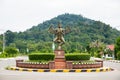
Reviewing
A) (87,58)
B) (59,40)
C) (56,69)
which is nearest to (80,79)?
(56,69)

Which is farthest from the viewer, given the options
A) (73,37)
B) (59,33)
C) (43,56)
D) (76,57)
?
(73,37)

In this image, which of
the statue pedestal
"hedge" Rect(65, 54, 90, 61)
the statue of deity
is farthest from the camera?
"hedge" Rect(65, 54, 90, 61)

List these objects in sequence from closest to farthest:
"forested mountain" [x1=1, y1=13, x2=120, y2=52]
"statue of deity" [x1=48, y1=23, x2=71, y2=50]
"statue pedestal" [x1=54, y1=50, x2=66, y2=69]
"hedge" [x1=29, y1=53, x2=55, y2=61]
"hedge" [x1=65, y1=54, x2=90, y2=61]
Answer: "statue pedestal" [x1=54, y1=50, x2=66, y2=69] → "statue of deity" [x1=48, y1=23, x2=71, y2=50] → "hedge" [x1=65, y1=54, x2=90, y2=61] → "hedge" [x1=29, y1=53, x2=55, y2=61] → "forested mountain" [x1=1, y1=13, x2=120, y2=52]

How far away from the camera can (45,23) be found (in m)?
159

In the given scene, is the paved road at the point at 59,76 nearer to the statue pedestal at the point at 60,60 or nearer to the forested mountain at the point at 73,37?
the statue pedestal at the point at 60,60

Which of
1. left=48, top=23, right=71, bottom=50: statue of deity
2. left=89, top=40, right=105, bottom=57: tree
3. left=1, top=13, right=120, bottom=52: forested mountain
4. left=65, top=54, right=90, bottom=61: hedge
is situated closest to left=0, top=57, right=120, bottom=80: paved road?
left=48, top=23, right=71, bottom=50: statue of deity

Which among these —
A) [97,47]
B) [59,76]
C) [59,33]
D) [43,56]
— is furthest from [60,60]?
[97,47]

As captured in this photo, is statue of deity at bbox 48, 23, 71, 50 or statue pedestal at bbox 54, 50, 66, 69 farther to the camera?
statue of deity at bbox 48, 23, 71, 50

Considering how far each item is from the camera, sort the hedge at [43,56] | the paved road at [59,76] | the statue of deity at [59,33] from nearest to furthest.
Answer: the paved road at [59,76]
the statue of deity at [59,33]
the hedge at [43,56]

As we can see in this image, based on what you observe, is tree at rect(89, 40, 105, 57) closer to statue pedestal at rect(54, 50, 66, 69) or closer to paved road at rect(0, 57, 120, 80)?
statue pedestal at rect(54, 50, 66, 69)

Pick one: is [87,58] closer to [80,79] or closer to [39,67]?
[39,67]

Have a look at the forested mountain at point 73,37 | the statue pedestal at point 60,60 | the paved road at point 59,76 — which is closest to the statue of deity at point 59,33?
the statue pedestal at point 60,60

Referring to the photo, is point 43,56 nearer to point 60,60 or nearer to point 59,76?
point 60,60

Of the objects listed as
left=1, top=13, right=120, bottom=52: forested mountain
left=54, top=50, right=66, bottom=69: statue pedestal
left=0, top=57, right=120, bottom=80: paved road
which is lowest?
left=0, top=57, right=120, bottom=80: paved road
